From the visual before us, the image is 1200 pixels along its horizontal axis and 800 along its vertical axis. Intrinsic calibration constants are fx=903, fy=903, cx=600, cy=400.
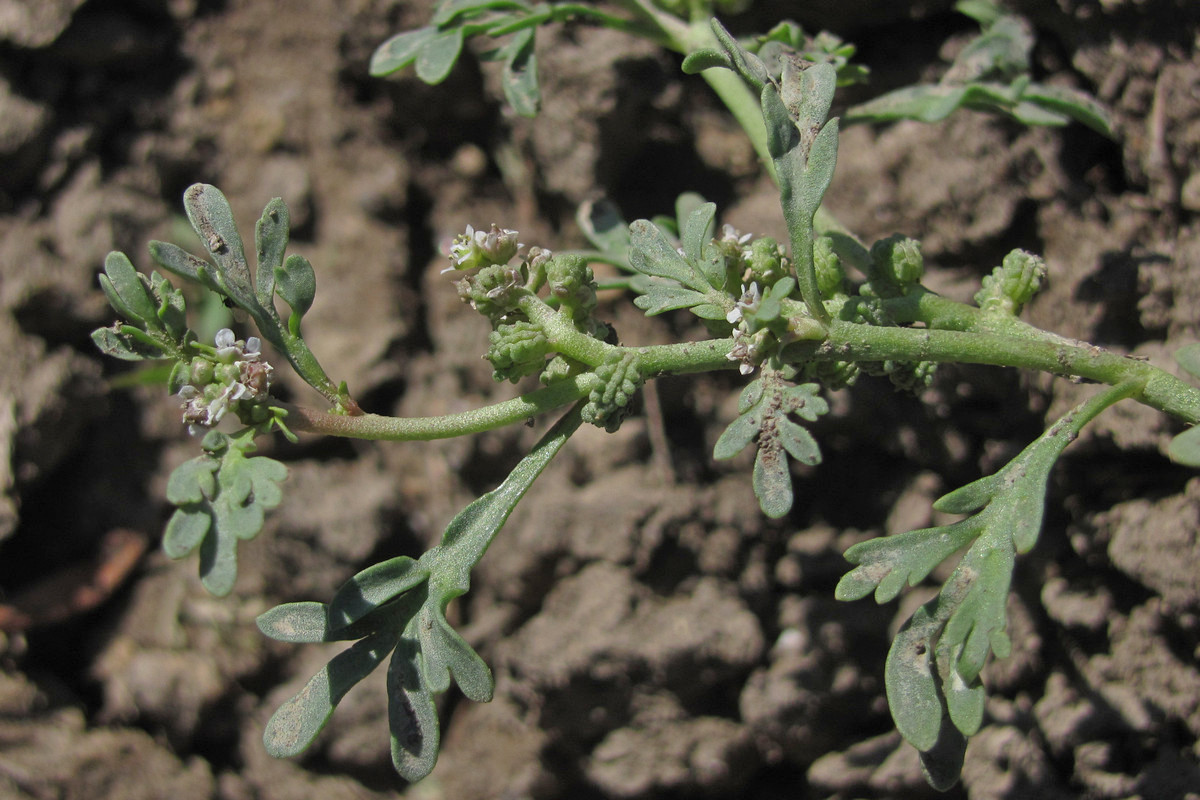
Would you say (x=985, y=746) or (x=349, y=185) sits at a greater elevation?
(x=349, y=185)

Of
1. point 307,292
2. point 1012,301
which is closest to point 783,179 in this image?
point 1012,301

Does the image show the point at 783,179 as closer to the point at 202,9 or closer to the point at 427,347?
the point at 427,347

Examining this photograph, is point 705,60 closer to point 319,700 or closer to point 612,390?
point 612,390

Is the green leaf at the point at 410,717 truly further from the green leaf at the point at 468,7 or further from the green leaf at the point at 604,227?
the green leaf at the point at 468,7

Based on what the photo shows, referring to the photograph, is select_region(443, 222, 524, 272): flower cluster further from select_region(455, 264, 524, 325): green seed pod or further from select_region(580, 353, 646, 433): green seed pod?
select_region(580, 353, 646, 433): green seed pod

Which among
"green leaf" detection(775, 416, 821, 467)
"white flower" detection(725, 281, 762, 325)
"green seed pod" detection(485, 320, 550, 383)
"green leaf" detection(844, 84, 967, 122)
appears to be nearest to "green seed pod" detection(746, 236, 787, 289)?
"white flower" detection(725, 281, 762, 325)

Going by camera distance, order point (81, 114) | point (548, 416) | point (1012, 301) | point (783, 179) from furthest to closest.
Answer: point (81, 114) < point (548, 416) < point (1012, 301) < point (783, 179)
